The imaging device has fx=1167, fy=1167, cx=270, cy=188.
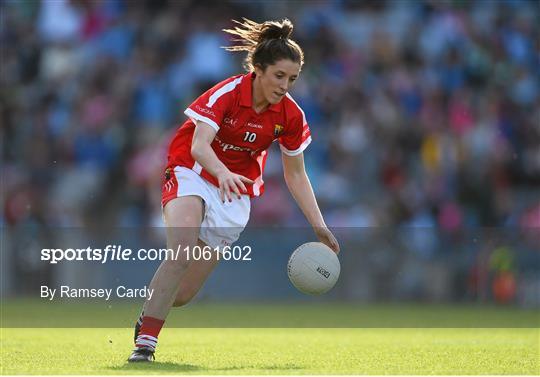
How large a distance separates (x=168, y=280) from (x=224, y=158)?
108 centimetres

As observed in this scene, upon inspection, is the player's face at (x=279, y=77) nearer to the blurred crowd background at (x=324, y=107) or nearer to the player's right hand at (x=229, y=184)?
the player's right hand at (x=229, y=184)

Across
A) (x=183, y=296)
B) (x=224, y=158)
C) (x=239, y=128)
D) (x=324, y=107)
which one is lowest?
(x=183, y=296)

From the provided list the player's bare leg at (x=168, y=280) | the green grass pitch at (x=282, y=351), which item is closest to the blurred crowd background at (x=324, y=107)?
the green grass pitch at (x=282, y=351)

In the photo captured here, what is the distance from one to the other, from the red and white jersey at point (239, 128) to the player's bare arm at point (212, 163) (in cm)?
7

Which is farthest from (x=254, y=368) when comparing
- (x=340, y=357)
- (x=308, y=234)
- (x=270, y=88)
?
(x=308, y=234)

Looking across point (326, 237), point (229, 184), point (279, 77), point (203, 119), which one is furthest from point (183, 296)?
point (279, 77)

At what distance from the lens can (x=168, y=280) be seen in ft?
24.9

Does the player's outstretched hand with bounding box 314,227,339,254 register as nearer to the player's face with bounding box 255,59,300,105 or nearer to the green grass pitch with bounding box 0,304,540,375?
the green grass pitch with bounding box 0,304,540,375

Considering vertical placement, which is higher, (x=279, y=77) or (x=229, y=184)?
(x=279, y=77)

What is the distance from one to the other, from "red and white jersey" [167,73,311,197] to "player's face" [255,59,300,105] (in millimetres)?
190

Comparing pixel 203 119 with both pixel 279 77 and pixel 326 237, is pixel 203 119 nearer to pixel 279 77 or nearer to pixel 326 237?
pixel 279 77

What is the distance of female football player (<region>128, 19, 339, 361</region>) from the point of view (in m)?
7.61

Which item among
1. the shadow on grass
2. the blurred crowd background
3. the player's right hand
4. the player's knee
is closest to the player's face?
the player's right hand

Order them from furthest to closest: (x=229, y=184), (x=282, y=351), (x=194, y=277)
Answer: (x=282, y=351) < (x=194, y=277) < (x=229, y=184)
